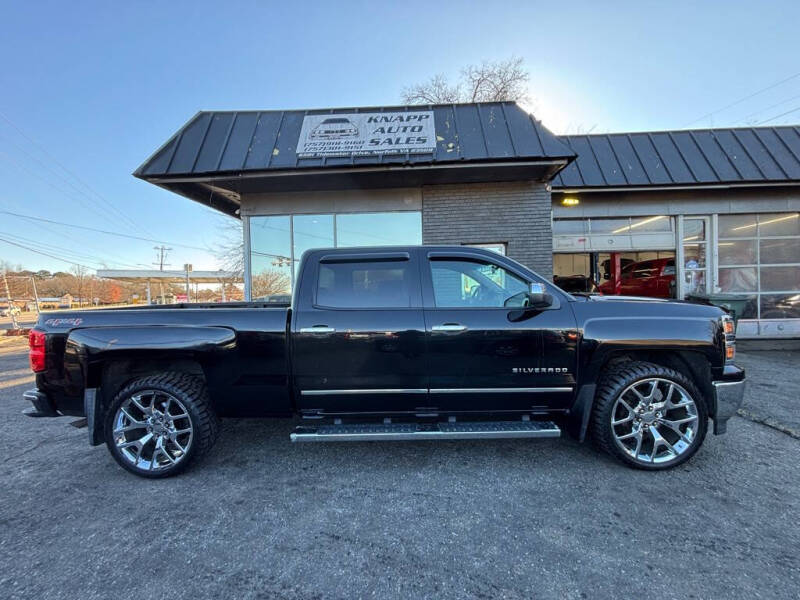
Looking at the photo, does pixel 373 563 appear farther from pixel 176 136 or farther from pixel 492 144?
pixel 176 136

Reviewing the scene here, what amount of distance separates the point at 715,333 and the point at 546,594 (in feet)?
8.50

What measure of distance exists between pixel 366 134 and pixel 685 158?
7153 mm

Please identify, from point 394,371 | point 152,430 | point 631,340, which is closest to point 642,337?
point 631,340

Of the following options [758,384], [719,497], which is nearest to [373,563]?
[719,497]

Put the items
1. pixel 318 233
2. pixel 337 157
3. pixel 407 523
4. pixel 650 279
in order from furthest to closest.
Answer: pixel 650 279
pixel 318 233
pixel 337 157
pixel 407 523

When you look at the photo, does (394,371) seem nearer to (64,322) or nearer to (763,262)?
(64,322)

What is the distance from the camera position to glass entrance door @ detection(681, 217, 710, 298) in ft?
28.1

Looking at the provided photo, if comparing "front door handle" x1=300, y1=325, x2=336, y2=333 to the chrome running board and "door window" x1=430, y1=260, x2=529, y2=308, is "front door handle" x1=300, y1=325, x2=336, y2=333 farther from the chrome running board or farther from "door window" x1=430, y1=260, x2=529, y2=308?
"door window" x1=430, y1=260, x2=529, y2=308

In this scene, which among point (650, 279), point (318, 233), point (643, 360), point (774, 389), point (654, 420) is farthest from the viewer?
point (650, 279)

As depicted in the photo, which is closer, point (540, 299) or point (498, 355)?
point (540, 299)

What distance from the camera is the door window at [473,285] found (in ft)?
10.2

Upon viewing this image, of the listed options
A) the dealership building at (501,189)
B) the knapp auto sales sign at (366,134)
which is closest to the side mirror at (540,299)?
the dealership building at (501,189)

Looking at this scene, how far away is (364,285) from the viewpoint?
3.18 m

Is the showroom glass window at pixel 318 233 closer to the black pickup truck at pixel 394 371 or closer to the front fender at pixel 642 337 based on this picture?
the black pickup truck at pixel 394 371
